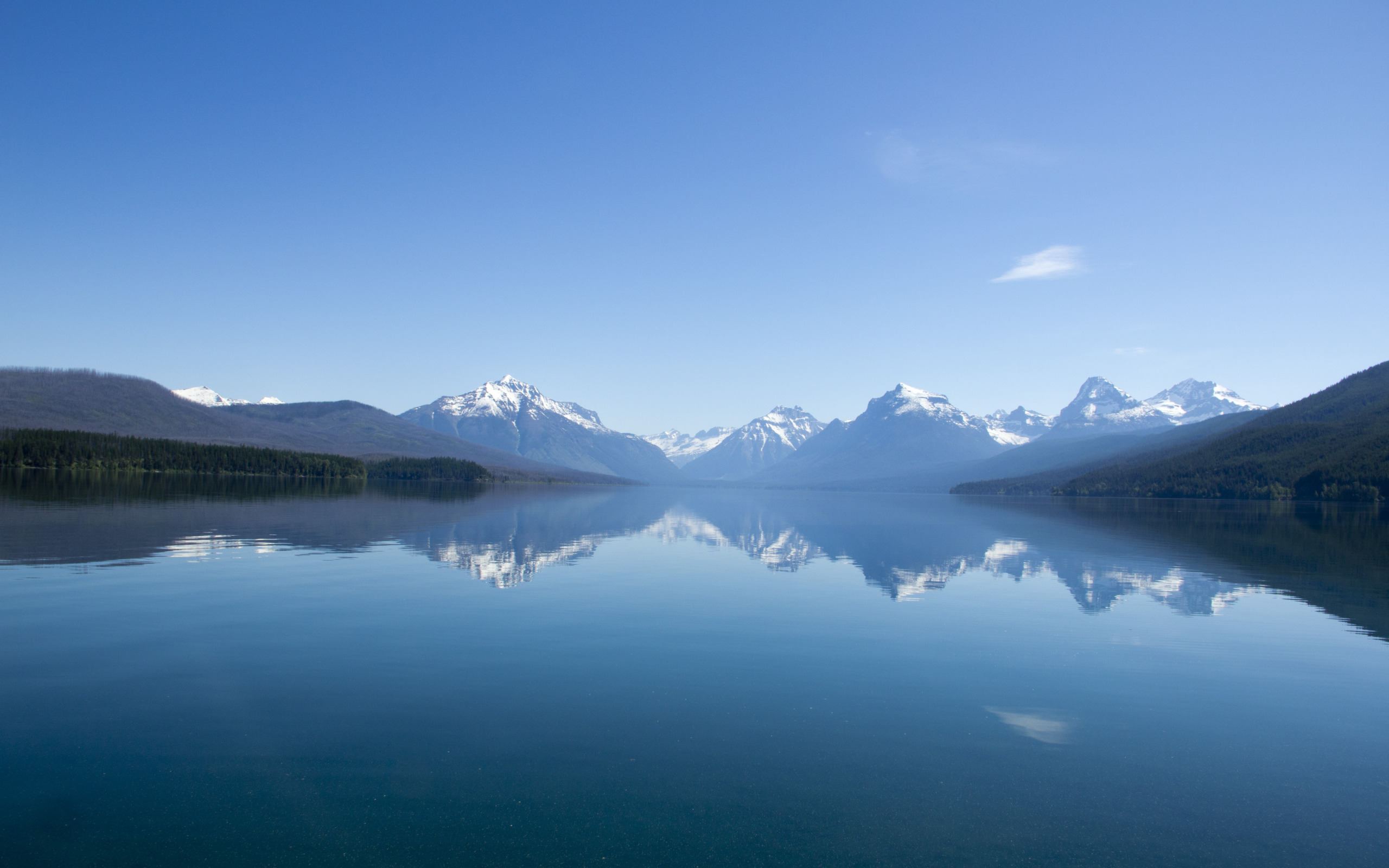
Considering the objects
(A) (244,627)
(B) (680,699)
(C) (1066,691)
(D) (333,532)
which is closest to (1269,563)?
(C) (1066,691)

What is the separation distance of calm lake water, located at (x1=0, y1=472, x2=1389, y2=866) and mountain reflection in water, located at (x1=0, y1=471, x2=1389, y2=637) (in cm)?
112

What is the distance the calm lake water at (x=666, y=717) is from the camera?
10.3m

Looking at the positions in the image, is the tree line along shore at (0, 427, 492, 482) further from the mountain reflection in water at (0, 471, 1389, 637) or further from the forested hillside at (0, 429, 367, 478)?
the mountain reflection in water at (0, 471, 1389, 637)

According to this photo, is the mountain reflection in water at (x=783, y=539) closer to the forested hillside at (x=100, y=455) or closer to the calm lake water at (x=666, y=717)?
the calm lake water at (x=666, y=717)

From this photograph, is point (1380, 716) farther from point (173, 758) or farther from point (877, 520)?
point (877, 520)

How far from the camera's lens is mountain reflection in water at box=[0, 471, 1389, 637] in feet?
115

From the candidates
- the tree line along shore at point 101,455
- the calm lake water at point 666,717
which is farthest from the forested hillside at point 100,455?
the calm lake water at point 666,717

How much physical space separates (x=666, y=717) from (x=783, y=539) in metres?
47.6

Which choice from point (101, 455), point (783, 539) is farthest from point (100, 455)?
point (783, 539)

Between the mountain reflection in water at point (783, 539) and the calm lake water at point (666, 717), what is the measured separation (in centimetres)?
112

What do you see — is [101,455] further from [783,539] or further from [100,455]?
[783,539]

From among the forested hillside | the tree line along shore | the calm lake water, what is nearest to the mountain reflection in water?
the calm lake water

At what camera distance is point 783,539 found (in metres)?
61.9

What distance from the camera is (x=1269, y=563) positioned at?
46.6m
